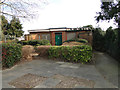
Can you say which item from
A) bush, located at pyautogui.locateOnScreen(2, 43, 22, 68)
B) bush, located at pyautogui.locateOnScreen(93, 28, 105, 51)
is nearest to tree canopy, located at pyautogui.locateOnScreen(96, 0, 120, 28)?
bush, located at pyautogui.locateOnScreen(93, 28, 105, 51)

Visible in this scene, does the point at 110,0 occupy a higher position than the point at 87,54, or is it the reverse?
the point at 110,0

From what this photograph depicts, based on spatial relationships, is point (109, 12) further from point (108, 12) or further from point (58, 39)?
point (58, 39)

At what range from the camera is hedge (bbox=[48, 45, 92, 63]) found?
19.9 feet

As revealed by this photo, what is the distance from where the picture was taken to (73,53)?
638cm

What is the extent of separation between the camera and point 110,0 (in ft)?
33.3

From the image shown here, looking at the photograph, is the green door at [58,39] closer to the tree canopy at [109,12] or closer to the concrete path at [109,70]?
the tree canopy at [109,12]

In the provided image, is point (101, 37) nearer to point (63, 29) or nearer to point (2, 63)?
point (63, 29)

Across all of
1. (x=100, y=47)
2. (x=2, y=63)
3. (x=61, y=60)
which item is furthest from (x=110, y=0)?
(x=2, y=63)

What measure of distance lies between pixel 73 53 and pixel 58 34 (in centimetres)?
895

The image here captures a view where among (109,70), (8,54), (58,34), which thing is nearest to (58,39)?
(58,34)

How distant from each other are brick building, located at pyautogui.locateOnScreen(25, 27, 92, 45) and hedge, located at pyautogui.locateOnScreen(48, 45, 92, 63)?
7.53 m

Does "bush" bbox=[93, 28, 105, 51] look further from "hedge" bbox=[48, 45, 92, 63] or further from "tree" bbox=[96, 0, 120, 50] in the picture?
"hedge" bbox=[48, 45, 92, 63]

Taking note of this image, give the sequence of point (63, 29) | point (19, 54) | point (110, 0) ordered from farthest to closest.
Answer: point (63, 29) < point (110, 0) < point (19, 54)

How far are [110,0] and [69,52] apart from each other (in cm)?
853
